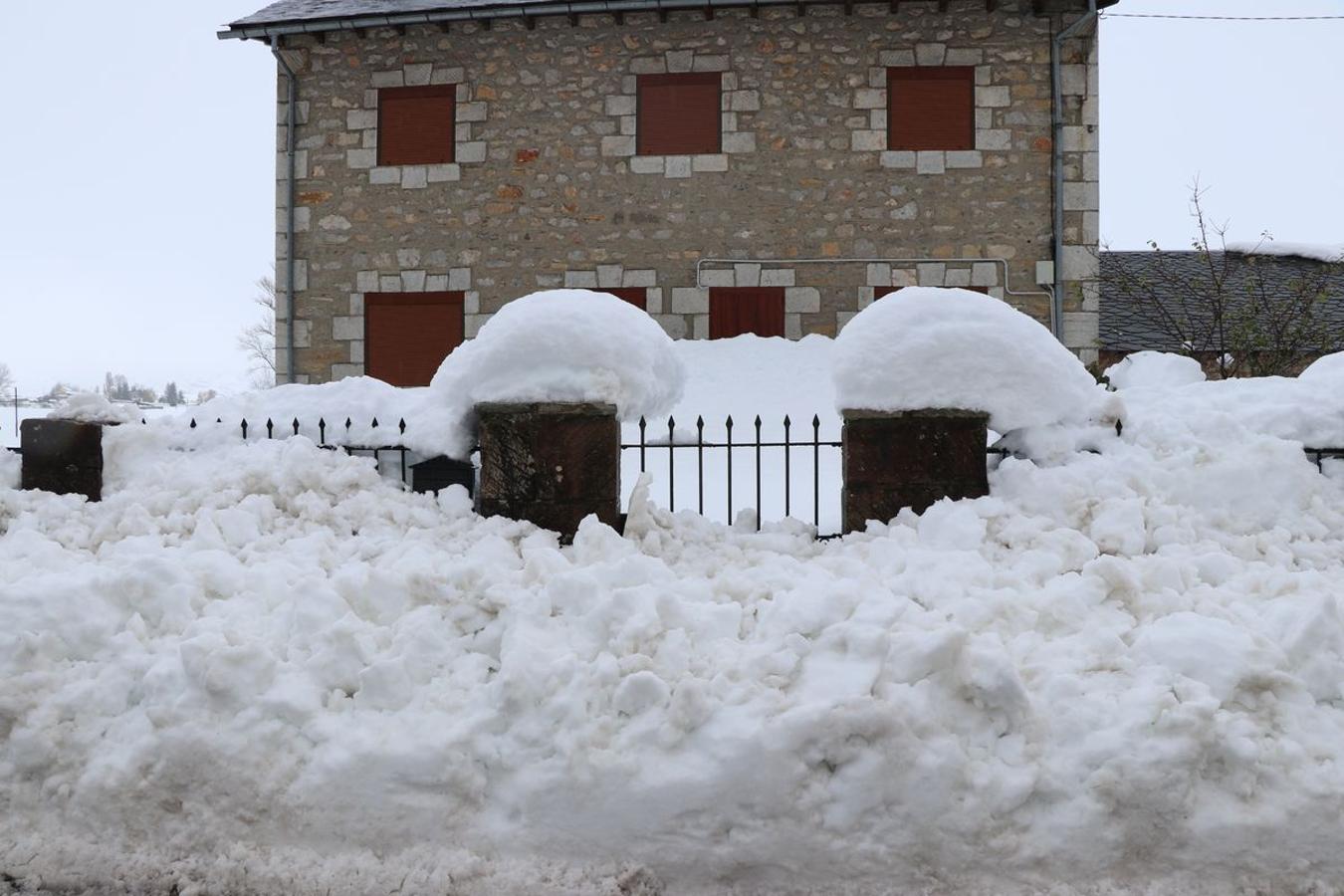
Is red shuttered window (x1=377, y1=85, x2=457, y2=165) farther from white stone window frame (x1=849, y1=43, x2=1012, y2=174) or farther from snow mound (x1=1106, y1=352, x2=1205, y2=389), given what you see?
snow mound (x1=1106, y1=352, x2=1205, y2=389)

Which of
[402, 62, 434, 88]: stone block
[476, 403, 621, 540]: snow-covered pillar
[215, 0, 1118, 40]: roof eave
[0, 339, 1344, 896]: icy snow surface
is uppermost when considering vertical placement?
[215, 0, 1118, 40]: roof eave

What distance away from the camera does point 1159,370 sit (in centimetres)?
670

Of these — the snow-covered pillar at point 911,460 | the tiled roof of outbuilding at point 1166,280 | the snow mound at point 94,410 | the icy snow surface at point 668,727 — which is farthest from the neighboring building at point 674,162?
the icy snow surface at point 668,727

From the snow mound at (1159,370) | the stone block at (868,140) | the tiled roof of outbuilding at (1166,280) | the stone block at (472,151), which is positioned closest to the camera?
the snow mound at (1159,370)

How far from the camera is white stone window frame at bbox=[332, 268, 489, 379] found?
11.6 meters

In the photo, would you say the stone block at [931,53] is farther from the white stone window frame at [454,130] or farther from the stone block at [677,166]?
the white stone window frame at [454,130]

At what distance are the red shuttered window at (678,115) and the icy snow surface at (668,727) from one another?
8.73 meters

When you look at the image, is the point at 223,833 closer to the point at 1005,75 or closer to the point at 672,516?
the point at 672,516

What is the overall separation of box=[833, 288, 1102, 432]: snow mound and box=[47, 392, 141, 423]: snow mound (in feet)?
13.5

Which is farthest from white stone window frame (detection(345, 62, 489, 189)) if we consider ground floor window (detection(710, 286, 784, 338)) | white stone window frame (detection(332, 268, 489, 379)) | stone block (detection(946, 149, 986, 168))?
stone block (detection(946, 149, 986, 168))

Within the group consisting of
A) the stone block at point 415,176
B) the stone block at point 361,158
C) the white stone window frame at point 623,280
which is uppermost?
the stone block at point 361,158

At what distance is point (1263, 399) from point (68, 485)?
21.5 feet

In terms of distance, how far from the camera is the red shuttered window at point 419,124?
38.3ft

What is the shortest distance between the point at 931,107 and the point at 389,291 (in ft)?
24.2
